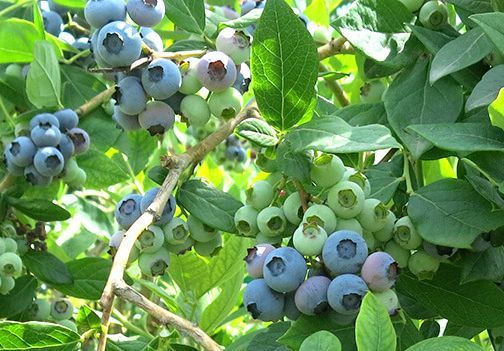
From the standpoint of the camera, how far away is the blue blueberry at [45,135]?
5.26ft

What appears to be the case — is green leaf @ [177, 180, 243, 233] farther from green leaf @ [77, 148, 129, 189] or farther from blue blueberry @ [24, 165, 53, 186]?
green leaf @ [77, 148, 129, 189]

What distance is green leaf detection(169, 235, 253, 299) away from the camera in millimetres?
1593

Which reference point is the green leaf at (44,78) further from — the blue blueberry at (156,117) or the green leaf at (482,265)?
the green leaf at (482,265)

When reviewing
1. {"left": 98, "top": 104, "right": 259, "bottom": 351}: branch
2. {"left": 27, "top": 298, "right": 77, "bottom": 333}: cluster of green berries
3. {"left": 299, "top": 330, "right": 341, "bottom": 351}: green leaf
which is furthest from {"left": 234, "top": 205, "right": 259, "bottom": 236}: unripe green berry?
{"left": 27, "top": 298, "right": 77, "bottom": 333}: cluster of green berries

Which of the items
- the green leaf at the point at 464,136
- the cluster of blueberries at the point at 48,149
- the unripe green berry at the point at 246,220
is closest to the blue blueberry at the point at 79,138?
the cluster of blueberries at the point at 48,149

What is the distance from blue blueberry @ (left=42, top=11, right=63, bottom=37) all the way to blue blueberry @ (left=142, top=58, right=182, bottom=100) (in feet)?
2.33

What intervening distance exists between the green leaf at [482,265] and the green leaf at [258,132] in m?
0.31

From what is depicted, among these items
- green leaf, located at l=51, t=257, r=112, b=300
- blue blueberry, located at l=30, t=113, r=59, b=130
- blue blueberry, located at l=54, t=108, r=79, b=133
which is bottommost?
green leaf, located at l=51, t=257, r=112, b=300

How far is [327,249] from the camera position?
1041mm

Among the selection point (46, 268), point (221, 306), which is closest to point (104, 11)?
point (46, 268)

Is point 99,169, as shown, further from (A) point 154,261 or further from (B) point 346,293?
(B) point 346,293

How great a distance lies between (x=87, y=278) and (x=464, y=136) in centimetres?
83

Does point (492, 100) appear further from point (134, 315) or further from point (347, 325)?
point (134, 315)

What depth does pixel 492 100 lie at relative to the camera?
1.13 m
